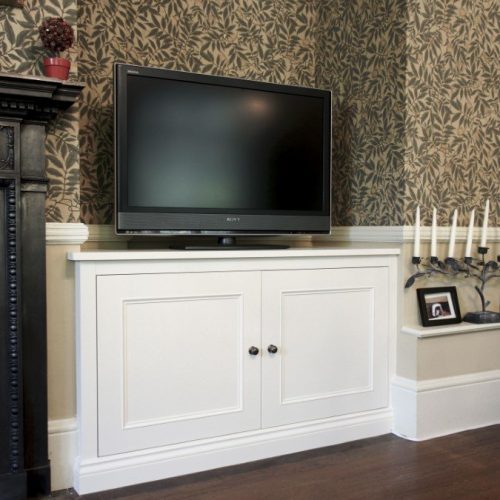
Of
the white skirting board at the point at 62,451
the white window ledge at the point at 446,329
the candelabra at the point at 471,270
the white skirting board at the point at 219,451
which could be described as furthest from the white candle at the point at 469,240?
the white skirting board at the point at 62,451

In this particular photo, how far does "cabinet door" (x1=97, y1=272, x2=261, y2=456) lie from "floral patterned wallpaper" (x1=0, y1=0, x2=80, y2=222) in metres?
0.33

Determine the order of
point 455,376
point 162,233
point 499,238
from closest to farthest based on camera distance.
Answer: point 162,233 → point 455,376 → point 499,238

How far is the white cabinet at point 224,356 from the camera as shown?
6.85 ft

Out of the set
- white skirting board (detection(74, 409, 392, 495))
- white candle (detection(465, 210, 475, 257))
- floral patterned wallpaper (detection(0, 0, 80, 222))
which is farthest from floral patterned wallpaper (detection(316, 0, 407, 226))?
floral patterned wallpaper (detection(0, 0, 80, 222))

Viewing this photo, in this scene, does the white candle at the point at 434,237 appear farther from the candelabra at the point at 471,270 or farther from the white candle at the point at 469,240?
the white candle at the point at 469,240

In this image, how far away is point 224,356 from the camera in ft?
7.50

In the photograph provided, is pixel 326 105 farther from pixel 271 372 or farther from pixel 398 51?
pixel 271 372

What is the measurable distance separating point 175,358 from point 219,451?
42 centimetres

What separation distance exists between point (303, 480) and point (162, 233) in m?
1.09

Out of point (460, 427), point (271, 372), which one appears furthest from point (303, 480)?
point (460, 427)

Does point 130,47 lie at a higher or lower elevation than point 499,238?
higher

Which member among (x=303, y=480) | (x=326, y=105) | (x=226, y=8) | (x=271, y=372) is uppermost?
(x=226, y=8)

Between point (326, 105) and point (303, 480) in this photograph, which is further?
point (326, 105)

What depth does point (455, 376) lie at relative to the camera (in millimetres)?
2680
